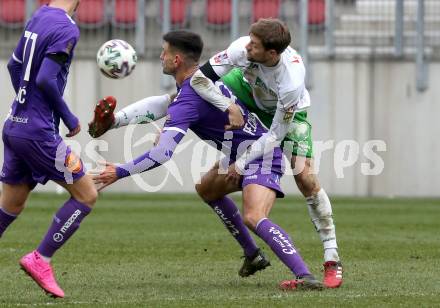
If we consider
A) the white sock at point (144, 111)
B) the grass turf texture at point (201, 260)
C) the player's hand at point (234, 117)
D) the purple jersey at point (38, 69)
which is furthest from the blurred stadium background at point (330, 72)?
the purple jersey at point (38, 69)

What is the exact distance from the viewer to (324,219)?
29.7ft

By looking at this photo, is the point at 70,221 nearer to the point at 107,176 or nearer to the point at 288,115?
the point at 107,176

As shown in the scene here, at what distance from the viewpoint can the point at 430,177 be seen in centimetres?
2369

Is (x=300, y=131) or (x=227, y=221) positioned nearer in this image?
(x=300, y=131)

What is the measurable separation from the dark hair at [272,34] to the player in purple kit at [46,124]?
136cm

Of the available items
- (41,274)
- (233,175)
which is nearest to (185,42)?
(233,175)

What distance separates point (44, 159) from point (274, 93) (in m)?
1.90

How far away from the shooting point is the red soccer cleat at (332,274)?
8.73 m

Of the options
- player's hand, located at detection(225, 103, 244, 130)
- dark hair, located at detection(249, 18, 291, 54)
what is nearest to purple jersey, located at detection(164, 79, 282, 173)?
player's hand, located at detection(225, 103, 244, 130)

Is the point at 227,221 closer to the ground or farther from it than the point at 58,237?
closer to the ground

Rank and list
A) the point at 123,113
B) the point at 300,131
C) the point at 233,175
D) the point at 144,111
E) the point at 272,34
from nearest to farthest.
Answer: the point at 272,34
the point at 233,175
the point at 300,131
the point at 123,113
the point at 144,111

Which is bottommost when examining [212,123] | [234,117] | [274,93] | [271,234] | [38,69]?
[271,234]

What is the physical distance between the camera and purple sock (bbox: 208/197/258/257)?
368 inches

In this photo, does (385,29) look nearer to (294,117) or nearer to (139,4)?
(139,4)
